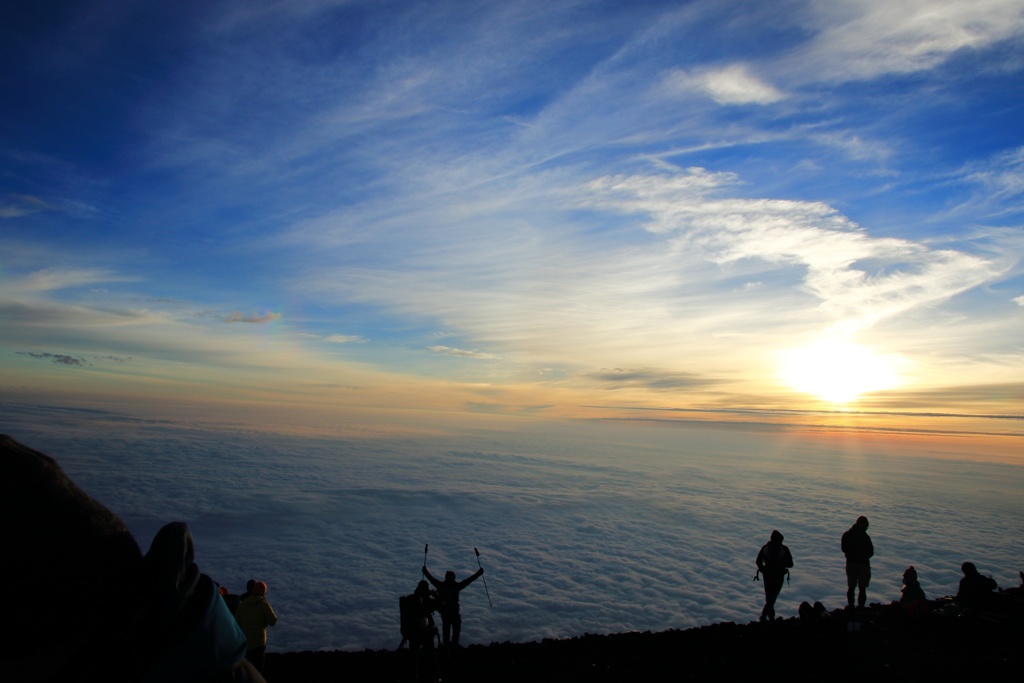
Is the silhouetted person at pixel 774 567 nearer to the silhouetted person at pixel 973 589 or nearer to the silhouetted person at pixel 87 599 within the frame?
the silhouetted person at pixel 973 589

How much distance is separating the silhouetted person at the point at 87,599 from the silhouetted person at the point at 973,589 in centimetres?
1370

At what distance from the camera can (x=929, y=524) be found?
111 ft

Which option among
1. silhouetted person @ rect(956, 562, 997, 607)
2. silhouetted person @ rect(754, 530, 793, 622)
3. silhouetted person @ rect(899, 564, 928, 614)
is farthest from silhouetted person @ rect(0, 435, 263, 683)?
silhouetted person @ rect(956, 562, 997, 607)

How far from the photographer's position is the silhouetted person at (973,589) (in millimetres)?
10211

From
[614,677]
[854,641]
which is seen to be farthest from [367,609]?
[854,641]

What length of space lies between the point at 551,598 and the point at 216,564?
12543 mm

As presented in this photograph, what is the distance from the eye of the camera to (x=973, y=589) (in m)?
10.4

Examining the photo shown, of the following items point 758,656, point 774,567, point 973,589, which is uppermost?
point 774,567

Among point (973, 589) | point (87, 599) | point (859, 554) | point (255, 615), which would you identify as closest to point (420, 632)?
point (255, 615)

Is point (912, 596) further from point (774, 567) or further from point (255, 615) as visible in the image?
point (255, 615)

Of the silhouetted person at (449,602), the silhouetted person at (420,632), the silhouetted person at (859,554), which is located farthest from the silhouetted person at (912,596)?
the silhouetted person at (420,632)

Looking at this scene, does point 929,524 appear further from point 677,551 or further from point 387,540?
point 387,540

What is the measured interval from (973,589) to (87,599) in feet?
47.9

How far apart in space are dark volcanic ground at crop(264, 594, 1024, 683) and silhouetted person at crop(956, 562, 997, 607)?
0.28 metres
